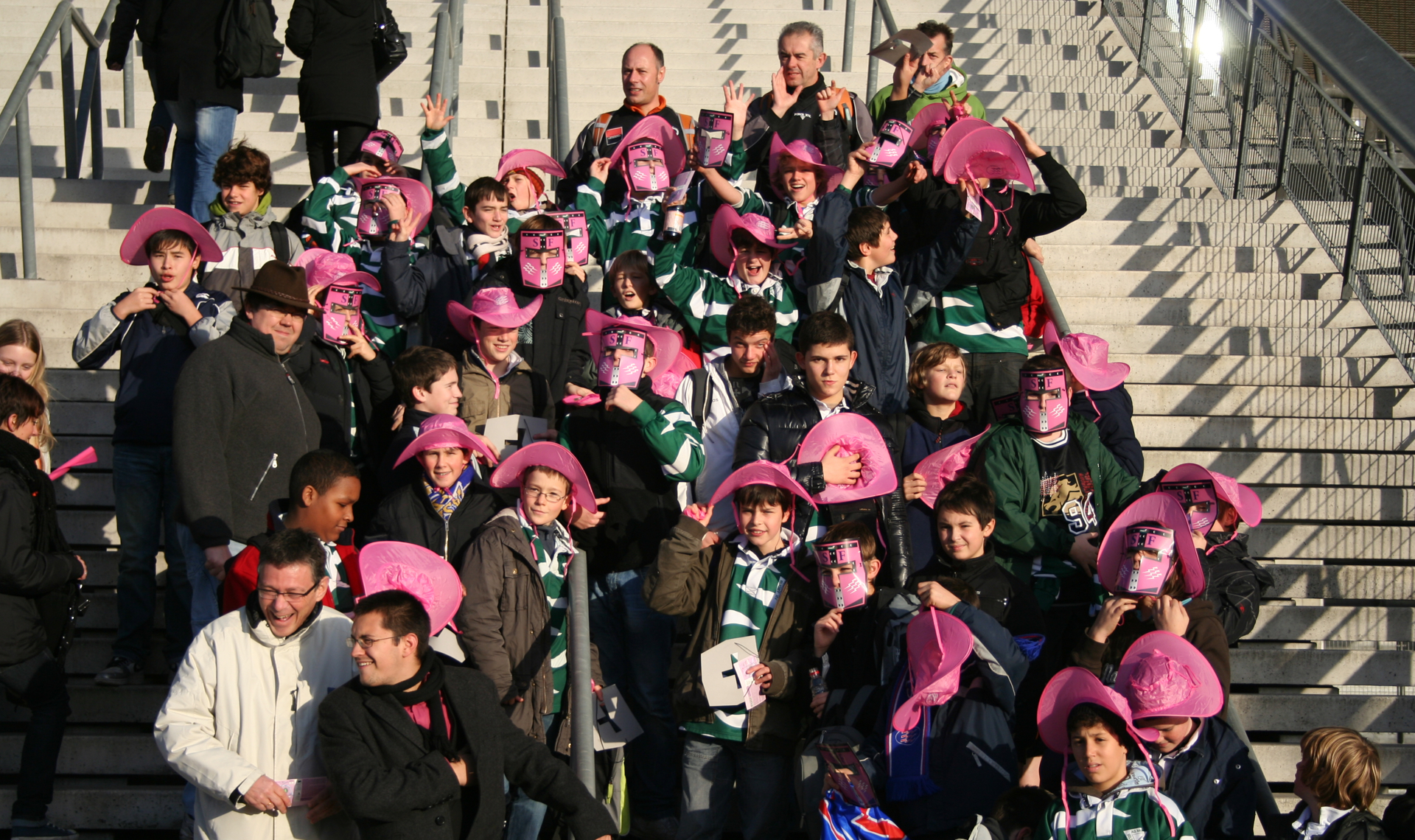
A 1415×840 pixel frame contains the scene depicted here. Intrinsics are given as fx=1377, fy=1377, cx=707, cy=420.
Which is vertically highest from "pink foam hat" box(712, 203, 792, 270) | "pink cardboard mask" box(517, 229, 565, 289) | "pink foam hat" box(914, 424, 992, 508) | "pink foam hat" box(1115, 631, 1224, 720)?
"pink foam hat" box(712, 203, 792, 270)

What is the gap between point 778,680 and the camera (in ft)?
16.7

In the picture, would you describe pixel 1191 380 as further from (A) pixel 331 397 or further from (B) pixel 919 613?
(A) pixel 331 397

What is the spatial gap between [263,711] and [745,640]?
175cm

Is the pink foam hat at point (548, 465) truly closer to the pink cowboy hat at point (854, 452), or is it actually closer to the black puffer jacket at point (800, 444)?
the black puffer jacket at point (800, 444)

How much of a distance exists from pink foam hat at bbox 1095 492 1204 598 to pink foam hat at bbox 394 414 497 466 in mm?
2416

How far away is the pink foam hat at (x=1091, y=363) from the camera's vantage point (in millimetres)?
6098

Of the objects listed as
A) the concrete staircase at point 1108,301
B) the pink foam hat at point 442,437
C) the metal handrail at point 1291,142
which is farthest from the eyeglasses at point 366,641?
the metal handrail at point 1291,142

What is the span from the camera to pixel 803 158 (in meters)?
6.96

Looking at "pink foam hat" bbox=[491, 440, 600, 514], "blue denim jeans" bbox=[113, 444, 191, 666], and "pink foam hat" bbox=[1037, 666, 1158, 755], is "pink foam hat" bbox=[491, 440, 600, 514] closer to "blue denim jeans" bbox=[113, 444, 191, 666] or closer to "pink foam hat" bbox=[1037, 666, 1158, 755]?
"blue denim jeans" bbox=[113, 444, 191, 666]

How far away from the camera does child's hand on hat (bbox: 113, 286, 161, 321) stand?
237 inches

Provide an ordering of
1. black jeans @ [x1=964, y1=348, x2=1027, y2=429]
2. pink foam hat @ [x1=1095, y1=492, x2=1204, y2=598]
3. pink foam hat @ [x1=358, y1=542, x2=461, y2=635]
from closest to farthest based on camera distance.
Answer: pink foam hat @ [x1=358, y1=542, x2=461, y2=635], pink foam hat @ [x1=1095, y1=492, x2=1204, y2=598], black jeans @ [x1=964, y1=348, x2=1027, y2=429]

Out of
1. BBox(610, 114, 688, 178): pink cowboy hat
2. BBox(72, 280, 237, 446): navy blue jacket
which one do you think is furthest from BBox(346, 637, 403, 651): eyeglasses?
BBox(610, 114, 688, 178): pink cowboy hat

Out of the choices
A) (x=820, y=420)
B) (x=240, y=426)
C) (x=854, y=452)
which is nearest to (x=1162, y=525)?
(x=854, y=452)

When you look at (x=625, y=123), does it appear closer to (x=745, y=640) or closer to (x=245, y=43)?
(x=245, y=43)
